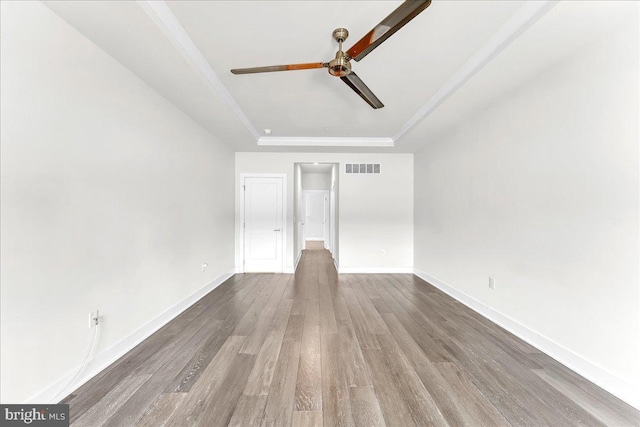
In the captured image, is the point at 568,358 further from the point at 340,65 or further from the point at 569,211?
the point at 340,65

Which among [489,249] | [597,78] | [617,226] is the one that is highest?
[597,78]

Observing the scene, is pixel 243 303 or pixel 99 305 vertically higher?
pixel 99 305

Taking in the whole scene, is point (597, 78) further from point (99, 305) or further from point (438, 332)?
point (99, 305)

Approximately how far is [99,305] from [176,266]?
103 centimetres

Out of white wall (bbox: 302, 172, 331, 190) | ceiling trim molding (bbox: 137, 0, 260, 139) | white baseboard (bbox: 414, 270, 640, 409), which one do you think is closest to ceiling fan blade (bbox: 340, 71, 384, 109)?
ceiling trim molding (bbox: 137, 0, 260, 139)

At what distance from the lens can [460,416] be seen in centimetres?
145

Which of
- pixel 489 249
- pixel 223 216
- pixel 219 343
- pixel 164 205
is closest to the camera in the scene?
pixel 219 343

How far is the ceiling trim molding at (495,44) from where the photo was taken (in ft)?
5.21

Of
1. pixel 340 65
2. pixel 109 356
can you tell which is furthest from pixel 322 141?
pixel 109 356

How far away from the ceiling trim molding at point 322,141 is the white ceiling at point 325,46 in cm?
118

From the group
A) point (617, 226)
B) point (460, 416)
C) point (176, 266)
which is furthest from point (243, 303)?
point (617, 226)

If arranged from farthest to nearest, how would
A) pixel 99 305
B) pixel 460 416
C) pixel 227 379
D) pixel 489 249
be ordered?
pixel 489 249 < pixel 99 305 < pixel 227 379 < pixel 460 416

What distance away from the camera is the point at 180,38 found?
1.87 meters

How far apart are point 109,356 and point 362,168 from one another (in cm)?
458
